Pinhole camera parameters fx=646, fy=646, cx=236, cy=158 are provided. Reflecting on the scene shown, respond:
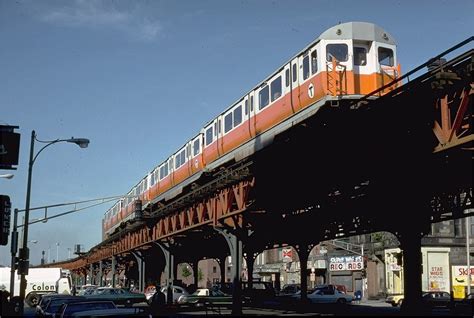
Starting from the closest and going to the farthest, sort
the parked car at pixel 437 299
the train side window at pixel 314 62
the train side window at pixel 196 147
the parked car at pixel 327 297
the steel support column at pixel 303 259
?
the train side window at pixel 314 62 → the train side window at pixel 196 147 → the parked car at pixel 437 299 → the steel support column at pixel 303 259 → the parked car at pixel 327 297

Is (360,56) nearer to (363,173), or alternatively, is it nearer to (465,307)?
(363,173)

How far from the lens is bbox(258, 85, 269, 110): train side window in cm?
2734

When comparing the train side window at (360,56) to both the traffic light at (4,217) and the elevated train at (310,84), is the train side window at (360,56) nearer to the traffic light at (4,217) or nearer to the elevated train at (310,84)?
the elevated train at (310,84)

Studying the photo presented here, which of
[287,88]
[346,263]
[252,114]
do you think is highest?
[287,88]

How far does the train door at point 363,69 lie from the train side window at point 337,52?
40cm

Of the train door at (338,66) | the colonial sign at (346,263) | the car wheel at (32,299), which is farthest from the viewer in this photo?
the colonial sign at (346,263)

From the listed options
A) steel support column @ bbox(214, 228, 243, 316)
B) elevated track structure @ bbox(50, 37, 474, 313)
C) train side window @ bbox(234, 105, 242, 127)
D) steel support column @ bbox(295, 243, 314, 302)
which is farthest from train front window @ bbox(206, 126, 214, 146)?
steel support column @ bbox(295, 243, 314, 302)

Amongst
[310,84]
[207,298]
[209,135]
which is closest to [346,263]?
[207,298]

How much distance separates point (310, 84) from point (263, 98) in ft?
15.9

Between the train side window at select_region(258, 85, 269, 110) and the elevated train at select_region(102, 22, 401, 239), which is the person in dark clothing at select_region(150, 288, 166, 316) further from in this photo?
the train side window at select_region(258, 85, 269, 110)

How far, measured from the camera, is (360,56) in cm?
2334

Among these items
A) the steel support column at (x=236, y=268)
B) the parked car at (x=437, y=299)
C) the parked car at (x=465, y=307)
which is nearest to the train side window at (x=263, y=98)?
the steel support column at (x=236, y=268)

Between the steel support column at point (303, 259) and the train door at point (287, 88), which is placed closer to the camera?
the train door at point (287, 88)

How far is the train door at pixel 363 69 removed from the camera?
22484 mm
